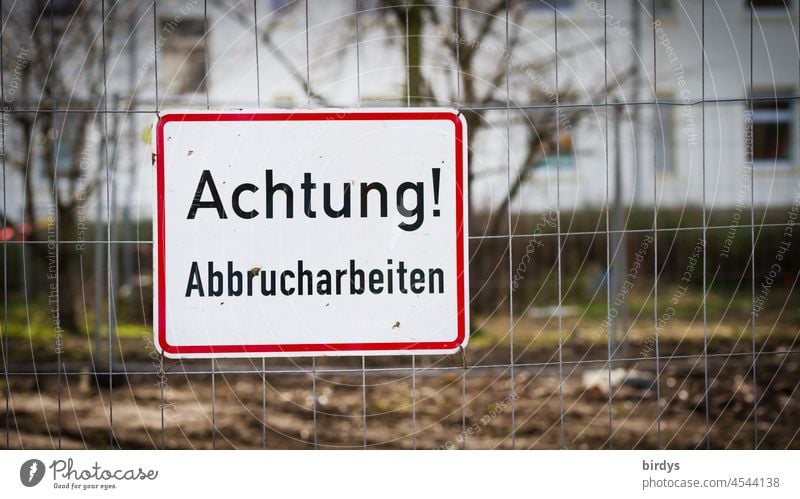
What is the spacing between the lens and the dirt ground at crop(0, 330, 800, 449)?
2859 mm

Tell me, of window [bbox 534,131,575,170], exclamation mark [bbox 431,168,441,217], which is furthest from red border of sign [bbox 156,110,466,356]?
window [bbox 534,131,575,170]

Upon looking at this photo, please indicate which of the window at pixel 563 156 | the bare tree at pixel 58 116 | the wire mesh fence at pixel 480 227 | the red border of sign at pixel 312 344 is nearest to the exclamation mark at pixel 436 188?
the red border of sign at pixel 312 344

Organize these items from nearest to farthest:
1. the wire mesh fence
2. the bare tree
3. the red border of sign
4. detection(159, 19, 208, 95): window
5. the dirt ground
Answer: the red border of sign, the dirt ground, the wire mesh fence, the bare tree, detection(159, 19, 208, 95): window

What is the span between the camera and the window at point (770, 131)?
5.90 meters

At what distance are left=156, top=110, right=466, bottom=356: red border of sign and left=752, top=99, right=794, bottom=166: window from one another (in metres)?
4.73

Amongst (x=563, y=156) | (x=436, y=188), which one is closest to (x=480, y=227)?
(x=563, y=156)

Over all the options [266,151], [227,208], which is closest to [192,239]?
[227,208]

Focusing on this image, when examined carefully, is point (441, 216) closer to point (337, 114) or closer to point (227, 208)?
point (337, 114)

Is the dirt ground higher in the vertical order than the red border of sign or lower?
lower

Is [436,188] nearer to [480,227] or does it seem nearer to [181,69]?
[480,227]

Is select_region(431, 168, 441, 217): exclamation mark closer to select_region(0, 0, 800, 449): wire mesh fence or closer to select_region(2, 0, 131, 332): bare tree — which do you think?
select_region(0, 0, 800, 449): wire mesh fence

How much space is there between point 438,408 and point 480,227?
4.07 feet

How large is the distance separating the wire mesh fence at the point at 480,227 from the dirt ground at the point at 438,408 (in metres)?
0.02

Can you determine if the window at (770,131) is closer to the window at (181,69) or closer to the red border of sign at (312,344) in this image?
the window at (181,69)
